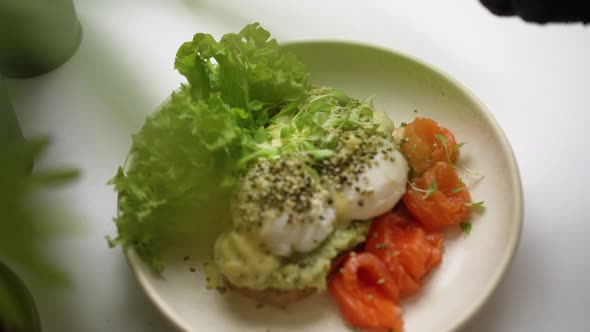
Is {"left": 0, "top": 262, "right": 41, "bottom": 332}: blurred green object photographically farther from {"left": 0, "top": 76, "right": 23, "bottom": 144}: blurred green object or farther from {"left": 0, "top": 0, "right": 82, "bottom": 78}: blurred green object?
{"left": 0, "top": 0, "right": 82, "bottom": 78}: blurred green object

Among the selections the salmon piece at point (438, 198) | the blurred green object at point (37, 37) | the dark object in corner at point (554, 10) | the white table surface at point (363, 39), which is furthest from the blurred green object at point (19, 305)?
the dark object in corner at point (554, 10)

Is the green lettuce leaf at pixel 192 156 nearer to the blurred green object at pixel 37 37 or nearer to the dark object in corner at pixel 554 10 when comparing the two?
the blurred green object at pixel 37 37

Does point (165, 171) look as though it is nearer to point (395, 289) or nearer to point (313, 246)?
point (313, 246)

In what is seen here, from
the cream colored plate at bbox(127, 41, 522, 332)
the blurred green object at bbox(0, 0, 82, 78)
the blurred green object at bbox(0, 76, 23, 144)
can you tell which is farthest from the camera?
the blurred green object at bbox(0, 0, 82, 78)

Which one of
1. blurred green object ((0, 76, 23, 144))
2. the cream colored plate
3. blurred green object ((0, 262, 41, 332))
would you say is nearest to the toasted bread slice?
the cream colored plate

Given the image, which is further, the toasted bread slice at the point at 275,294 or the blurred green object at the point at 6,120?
the blurred green object at the point at 6,120

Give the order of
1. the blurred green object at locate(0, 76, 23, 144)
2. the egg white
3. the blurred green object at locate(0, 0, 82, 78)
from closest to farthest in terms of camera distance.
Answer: the egg white < the blurred green object at locate(0, 76, 23, 144) < the blurred green object at locate(0, 0, 82, 78)

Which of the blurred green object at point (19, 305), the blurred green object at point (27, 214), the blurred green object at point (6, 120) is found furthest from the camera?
the blurred green object at point (6, 120)
